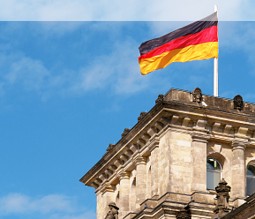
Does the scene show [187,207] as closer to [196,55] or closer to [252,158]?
[252,158]

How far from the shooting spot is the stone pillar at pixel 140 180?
5762 cm

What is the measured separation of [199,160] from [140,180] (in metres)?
3.83

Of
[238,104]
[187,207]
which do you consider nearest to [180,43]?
[238,104]

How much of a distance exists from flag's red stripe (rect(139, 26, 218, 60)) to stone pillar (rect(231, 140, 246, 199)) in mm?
6206

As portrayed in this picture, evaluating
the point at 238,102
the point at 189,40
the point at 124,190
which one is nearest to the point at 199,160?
the point at 238,102

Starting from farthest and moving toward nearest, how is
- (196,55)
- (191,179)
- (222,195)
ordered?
1. (196,55)
2. (191,179)
3. (222,195)

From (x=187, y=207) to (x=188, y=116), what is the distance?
475 centimetres

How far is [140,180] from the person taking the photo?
5794 cm

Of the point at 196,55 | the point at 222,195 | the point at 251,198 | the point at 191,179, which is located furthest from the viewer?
the point at 196,55

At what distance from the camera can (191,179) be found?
181 ft

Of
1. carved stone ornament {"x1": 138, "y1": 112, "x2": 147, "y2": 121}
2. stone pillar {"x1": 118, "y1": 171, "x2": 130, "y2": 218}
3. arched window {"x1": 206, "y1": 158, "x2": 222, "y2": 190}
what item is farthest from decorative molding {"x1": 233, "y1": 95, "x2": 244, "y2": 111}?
stone pillar {"x1": 118, "y1": 171, "x2": 130, "y2": 218}

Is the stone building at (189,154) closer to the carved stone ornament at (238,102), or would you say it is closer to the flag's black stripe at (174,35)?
the carved stone ornament at (238,102)

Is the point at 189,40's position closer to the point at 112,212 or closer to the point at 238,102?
the point at 238,102

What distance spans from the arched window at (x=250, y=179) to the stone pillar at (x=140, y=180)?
17.2 ft
